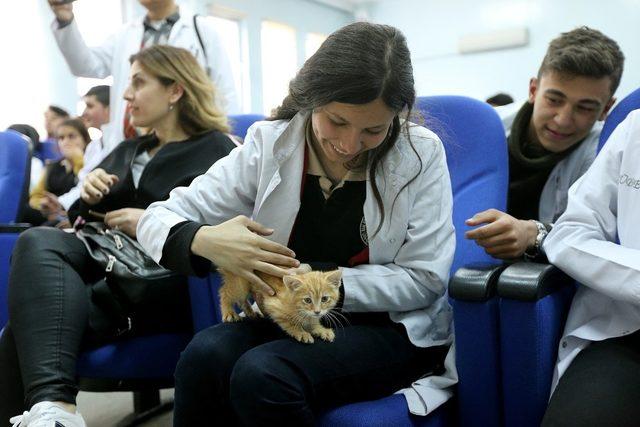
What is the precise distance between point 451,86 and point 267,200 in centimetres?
899

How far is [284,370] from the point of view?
1.13 meters

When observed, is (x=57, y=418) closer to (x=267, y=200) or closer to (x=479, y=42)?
(x=267, y=200)

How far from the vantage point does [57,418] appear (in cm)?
141

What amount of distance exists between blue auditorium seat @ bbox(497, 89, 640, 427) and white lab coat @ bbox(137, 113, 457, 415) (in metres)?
0.15

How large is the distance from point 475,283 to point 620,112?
0.72 m

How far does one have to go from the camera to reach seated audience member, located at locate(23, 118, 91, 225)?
3.30 meters

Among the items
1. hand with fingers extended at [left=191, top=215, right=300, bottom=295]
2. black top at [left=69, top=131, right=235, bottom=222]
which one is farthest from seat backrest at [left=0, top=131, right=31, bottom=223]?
hand with fingers extended at [left=191, top=215, right=300, bottom=295]

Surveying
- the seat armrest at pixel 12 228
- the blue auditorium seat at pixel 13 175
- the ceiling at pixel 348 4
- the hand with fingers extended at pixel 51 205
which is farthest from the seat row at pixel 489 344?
the ceiling at pixel 348 4

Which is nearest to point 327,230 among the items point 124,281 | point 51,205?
point 124,281

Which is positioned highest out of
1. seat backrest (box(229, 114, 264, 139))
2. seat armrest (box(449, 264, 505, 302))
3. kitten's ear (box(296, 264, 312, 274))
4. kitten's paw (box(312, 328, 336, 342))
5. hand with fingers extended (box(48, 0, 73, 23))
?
hand with fingers extended (box(48, 0, 73, 23))

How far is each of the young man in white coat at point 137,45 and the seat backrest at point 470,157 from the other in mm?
1357

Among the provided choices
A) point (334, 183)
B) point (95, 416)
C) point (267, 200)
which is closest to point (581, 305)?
point (334, 183)

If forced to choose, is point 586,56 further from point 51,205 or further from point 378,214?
point 51,205

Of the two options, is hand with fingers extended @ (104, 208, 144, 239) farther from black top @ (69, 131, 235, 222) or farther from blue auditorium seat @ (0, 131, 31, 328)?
blue auditorium seat @ (0, 131, 31, 328)
